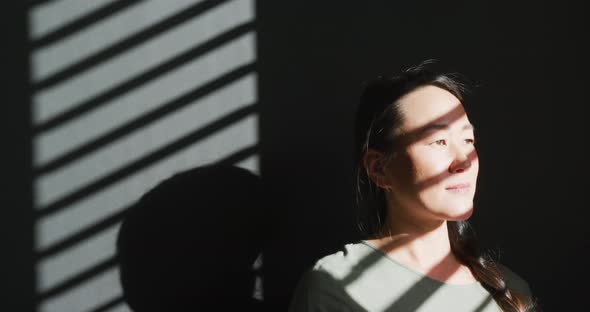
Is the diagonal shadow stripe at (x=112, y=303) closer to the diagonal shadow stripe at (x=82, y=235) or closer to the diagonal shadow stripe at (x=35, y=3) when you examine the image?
the diagonal shadow stripe at (x=82, y=235)

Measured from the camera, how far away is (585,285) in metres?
1.58

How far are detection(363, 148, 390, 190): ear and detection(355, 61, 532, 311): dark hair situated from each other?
13 millimetres

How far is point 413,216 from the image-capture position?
1.25 m

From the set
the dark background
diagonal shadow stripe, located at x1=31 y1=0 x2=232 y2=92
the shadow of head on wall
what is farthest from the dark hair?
diagonal shadow stripe, located at x1=31 y1=0 x2=232 y2=92

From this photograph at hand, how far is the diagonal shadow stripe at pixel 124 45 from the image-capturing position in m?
1.31

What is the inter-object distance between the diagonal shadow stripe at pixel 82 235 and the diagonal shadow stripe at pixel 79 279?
0.07m

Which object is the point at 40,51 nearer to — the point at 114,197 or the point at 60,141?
the point at 60,141

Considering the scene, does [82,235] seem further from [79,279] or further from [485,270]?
[485,270]

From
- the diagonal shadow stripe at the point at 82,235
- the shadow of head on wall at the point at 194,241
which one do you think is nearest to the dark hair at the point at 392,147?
the shadow of head on wall at the point at 194,241

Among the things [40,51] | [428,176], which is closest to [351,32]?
[428,176]

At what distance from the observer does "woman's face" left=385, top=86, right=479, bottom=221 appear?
116 centimetres

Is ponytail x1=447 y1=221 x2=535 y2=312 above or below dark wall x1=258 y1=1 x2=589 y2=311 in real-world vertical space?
below

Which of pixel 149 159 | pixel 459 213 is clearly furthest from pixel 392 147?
pixel 149 159

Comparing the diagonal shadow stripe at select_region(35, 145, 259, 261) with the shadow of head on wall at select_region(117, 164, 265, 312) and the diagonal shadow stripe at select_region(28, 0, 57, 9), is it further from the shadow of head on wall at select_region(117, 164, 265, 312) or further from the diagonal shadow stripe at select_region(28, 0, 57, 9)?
the diagonal shadow stripe at select_region(28, 0, 57, 9)
